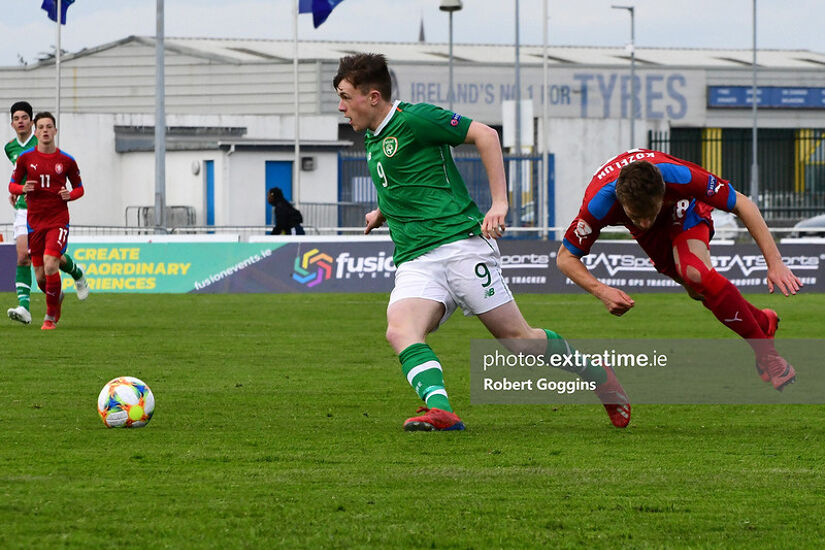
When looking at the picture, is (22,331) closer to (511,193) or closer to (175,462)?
(175,462)

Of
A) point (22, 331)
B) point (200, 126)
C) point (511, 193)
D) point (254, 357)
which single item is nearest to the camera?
point (254, 357)

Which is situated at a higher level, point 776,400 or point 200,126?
point 200,126

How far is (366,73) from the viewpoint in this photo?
732cm

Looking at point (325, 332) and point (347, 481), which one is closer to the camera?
point (347, 481)

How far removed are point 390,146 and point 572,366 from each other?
1.52 metres

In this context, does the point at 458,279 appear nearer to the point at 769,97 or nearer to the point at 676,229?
the point at 676,229

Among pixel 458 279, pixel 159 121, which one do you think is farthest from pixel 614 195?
pixel 159 121

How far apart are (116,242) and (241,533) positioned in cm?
2000

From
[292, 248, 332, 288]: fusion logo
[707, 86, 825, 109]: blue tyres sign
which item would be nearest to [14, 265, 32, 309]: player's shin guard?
[292, 248, 332, 288]: fusion logo

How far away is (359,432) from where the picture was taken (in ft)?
24.6

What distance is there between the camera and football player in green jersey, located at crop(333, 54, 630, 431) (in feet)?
23.9

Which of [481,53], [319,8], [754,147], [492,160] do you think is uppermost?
[481,53]

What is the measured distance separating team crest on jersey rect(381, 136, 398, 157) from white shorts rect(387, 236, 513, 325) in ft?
1.76

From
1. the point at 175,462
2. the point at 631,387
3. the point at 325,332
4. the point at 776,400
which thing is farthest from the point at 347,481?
the point at 325,332
